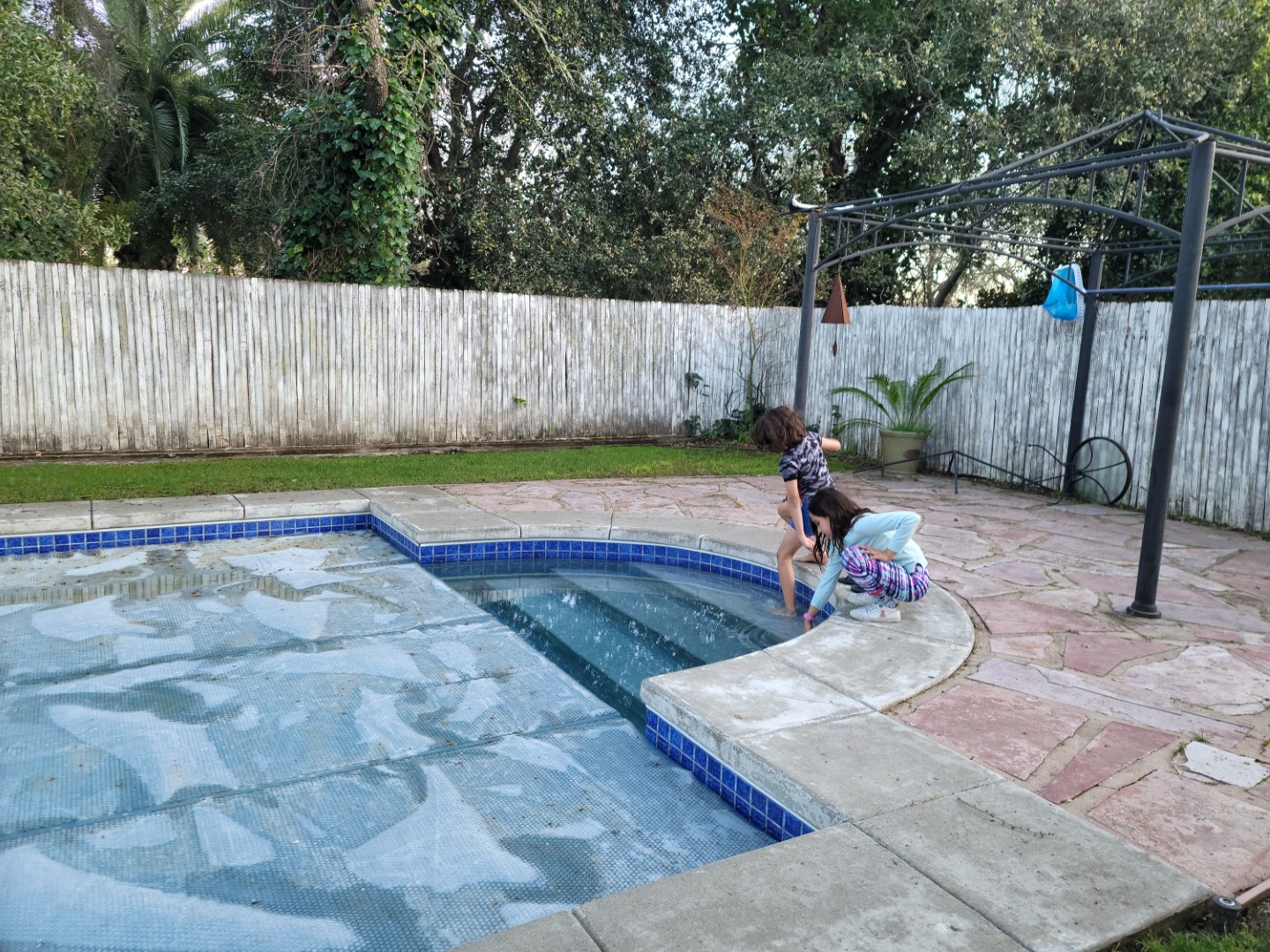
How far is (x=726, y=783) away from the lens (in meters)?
2.79

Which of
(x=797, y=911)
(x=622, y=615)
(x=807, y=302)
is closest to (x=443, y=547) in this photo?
(x=622, y=615)

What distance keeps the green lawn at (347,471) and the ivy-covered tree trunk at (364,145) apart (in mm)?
2748

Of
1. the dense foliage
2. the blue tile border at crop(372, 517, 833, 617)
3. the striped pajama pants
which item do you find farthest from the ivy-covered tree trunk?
the striped pajama pants

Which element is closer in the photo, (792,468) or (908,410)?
(792,468)

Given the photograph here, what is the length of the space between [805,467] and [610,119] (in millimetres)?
11108

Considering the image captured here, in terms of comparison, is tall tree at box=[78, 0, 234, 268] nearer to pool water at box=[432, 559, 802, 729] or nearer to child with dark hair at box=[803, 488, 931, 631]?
pool water at box=[432, 559, 802, 729]

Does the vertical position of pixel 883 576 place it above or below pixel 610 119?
below

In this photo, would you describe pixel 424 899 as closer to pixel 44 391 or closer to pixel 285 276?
pixel 44 391

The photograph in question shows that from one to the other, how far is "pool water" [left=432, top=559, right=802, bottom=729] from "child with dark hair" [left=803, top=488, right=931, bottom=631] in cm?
65

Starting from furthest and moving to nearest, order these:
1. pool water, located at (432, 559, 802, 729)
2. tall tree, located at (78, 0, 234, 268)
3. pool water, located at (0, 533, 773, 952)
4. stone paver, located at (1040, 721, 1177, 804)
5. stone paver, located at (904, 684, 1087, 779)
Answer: tall tree, located at (78, 0, 234, 268) < pool water, located at (432, 559, 802, 729) < stone paver, located at (904, 684, 1087, 779) < stone paver, located at (1040, 721, 1177, 804) < pool water, located at (0, 533, 773, 952)

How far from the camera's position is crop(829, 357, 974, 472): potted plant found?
29.6ft

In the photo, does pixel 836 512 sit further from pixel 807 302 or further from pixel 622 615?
pixel 807 302

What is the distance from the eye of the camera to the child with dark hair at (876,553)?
3.97 m

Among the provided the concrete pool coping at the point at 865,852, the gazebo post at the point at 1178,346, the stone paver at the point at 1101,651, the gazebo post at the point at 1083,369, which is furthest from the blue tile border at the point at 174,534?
the gazebo post at the point at 1083,369
